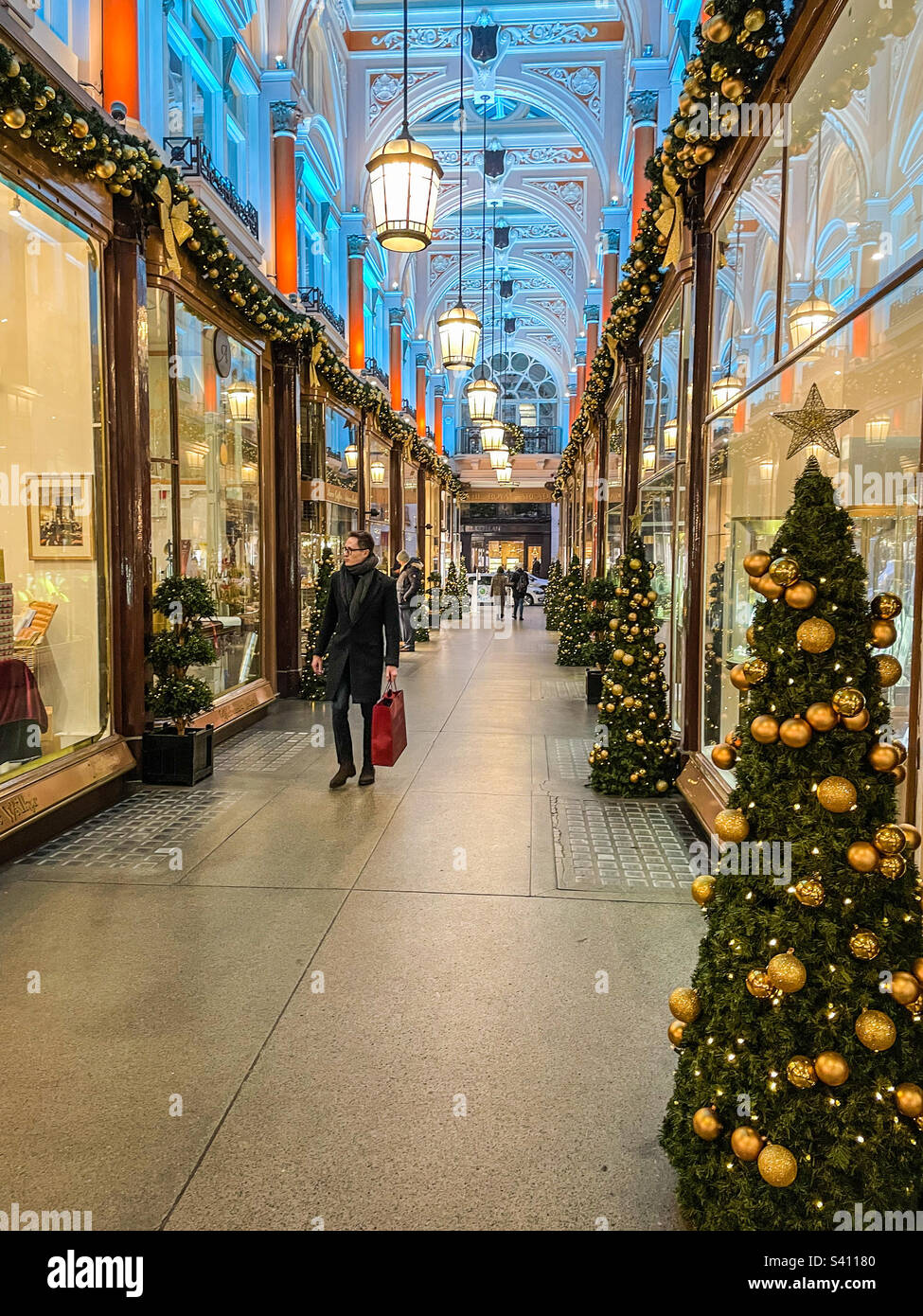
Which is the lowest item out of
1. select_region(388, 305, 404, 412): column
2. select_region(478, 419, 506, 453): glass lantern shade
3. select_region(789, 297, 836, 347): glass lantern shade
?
select_region(789, 297, 836, 347): glass lantern shade

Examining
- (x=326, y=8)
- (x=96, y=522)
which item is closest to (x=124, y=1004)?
(x=96, y=522)

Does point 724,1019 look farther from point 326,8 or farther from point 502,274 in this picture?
point 502,274

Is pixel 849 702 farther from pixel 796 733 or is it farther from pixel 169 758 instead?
pixel 169 758

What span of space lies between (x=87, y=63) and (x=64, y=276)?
1585mm

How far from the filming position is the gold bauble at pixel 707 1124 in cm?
203

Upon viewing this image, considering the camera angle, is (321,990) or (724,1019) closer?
(724,1019)

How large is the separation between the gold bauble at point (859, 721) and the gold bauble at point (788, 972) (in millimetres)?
529

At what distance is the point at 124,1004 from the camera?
3.30 meters

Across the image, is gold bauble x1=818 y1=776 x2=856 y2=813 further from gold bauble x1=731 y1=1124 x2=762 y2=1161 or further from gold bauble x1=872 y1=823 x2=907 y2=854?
gold bauble x1=731 y1=1124 x2=762 y2=1161

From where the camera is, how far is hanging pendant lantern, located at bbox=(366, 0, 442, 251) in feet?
21.8

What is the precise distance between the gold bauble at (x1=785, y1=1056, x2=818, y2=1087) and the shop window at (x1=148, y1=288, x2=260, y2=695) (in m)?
6.18

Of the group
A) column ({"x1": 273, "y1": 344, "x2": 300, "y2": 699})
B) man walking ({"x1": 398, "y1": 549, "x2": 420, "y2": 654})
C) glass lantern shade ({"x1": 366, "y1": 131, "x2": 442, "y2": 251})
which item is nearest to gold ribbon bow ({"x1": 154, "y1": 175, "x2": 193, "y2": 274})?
glass lantern shade ({"x1": 366, "y1": 131, "x2": 442, "y2": 251})

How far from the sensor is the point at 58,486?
21.2 feet

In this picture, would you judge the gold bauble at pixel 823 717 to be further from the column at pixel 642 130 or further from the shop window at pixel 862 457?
the column at pixel 642 130
